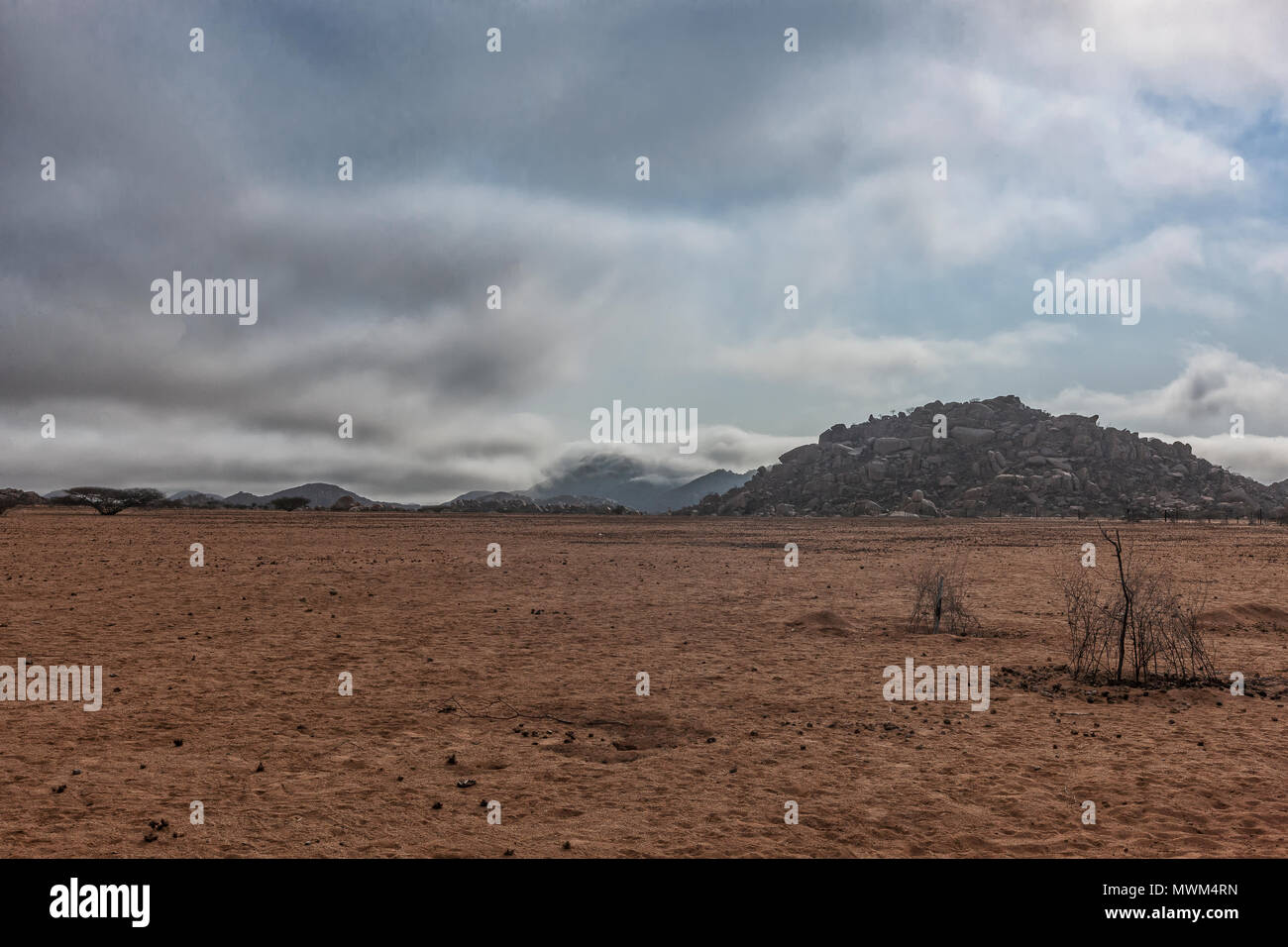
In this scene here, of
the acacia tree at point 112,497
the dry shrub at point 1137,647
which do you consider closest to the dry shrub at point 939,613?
the dry shrub at point 1137,647

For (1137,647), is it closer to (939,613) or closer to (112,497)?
(939,613)

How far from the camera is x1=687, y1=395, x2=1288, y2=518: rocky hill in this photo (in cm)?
9581

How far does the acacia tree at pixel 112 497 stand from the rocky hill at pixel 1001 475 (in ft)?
219

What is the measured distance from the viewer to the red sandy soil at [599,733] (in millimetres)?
6762

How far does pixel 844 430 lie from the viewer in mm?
161000

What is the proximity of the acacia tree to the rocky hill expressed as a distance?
66.9 m

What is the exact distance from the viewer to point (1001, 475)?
338 ft

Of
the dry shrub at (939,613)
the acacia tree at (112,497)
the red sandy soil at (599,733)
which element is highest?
the acacia tree at (112,497)

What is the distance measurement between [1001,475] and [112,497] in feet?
346

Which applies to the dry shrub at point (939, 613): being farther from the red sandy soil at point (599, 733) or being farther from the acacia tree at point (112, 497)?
the acacia tree at point (112, 497)

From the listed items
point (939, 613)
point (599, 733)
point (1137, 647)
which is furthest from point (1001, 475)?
point (599, 733)
